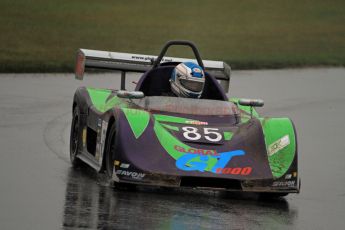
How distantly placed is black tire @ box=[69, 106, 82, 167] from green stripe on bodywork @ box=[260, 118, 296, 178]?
2452mm

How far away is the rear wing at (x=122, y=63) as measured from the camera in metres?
15.4

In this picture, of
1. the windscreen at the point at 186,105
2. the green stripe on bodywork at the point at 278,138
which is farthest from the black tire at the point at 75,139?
the green stripe on bodywork at the point at 278,138

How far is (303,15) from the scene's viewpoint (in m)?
41.2

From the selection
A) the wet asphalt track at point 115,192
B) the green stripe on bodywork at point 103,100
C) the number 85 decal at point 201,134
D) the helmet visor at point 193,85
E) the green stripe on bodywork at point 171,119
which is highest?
the helmet visor at point 193,85

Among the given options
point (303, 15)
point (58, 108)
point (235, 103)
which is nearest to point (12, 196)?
point (235, 103)

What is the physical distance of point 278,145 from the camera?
1148cm

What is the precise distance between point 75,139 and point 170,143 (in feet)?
8.98

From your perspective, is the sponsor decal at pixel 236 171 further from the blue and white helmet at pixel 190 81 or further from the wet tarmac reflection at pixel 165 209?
the blue and white helmet at pixel 190 81

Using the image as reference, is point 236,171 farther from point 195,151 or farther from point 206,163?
point 195,151

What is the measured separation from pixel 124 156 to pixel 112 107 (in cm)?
132

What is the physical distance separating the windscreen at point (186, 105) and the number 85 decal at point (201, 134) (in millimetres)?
738

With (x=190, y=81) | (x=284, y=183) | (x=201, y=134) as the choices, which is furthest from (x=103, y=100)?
(x=284, y=183)

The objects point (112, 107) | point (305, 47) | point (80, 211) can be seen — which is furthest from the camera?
point (305, 47)

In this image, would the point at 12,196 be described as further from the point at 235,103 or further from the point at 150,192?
the point at 235,103
